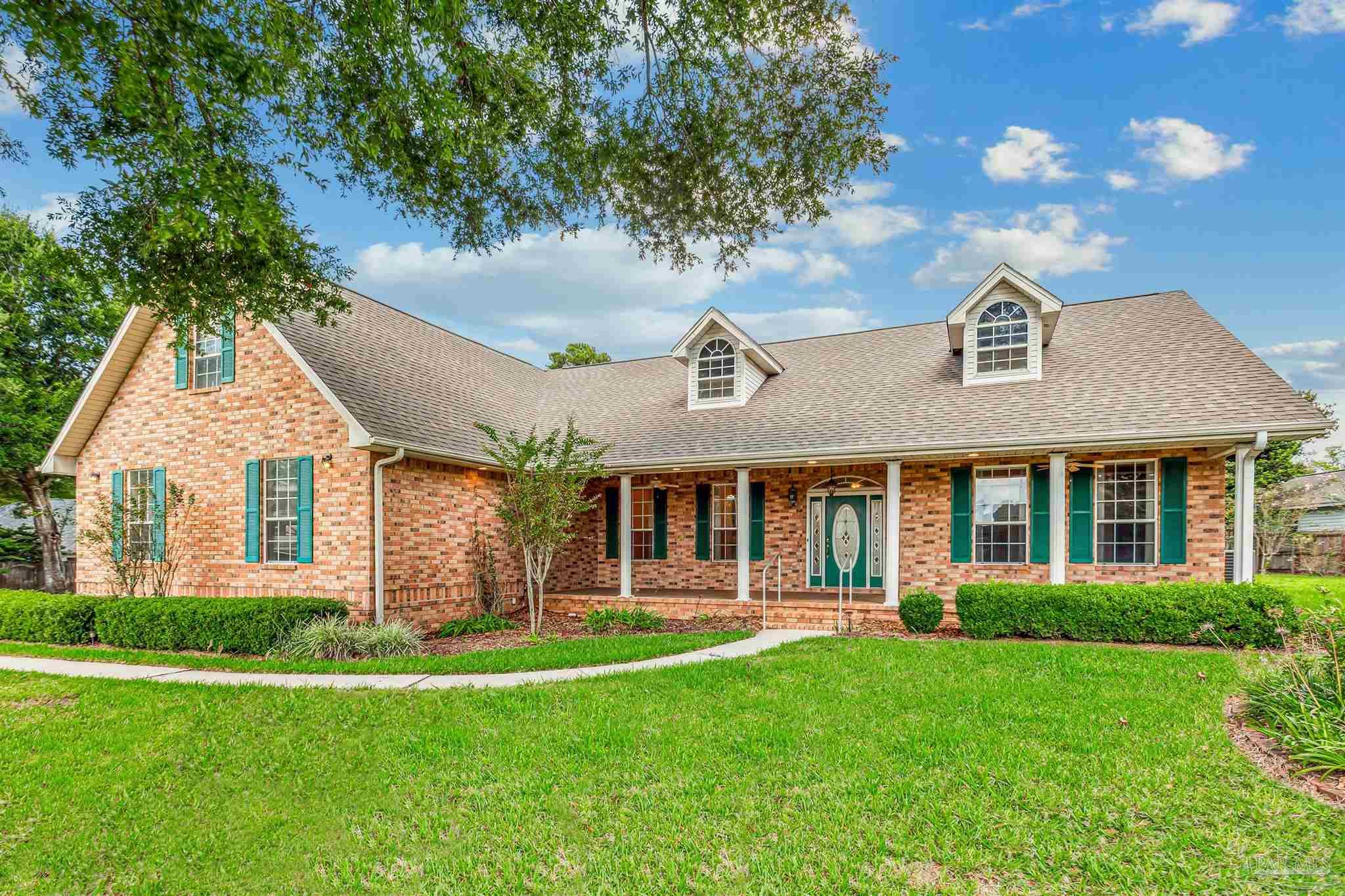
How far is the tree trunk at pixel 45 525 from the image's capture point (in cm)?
1734

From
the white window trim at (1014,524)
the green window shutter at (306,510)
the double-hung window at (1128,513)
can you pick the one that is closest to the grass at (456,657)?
the green window shutter at (306,510)

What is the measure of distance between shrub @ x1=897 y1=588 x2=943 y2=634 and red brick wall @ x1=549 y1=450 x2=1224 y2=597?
1.46 meters

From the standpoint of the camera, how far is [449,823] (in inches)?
166

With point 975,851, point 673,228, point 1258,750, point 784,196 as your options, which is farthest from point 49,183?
point 1258,750

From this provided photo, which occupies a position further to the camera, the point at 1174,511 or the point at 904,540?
the point at 904,540

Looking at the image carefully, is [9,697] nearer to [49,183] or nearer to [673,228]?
[49,183]

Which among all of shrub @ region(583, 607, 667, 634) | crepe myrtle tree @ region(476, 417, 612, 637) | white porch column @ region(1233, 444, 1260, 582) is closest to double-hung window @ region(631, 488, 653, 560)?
shrub @ region(583, 607, 667, 634)

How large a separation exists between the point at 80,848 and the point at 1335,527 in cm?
4165

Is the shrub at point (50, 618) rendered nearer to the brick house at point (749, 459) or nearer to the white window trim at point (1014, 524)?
the brick house at point (749, 459)

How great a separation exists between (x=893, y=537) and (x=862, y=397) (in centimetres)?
330

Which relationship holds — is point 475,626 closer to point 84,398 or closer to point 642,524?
point 642,524

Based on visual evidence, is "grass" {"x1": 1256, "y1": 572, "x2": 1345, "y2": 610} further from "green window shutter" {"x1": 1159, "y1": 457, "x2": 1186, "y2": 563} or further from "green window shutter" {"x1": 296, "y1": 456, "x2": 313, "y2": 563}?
"green window shutter" {"x1": 296, "y1": 456, "x2": 313, "y2": 563}

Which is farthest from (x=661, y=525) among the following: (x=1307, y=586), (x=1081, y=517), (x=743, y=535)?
(x=1307, y=586)

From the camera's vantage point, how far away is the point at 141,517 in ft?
Result: 39.1
